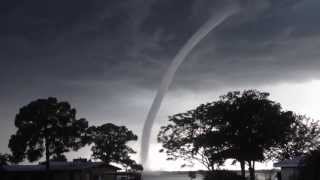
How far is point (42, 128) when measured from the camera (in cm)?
7844

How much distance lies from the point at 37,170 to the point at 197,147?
999 inches

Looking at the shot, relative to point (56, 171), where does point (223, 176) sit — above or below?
below

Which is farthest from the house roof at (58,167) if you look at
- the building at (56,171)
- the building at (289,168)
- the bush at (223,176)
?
the building at (289,168)

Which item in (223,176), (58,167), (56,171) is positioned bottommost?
(223,176)

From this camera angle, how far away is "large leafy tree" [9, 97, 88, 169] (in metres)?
77.8

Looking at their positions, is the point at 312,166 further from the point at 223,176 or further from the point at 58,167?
the point at 58,167

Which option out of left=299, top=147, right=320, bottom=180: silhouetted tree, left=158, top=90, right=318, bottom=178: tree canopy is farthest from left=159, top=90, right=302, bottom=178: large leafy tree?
left=299, top=147, right=320, bottom=180: silhouetted tree

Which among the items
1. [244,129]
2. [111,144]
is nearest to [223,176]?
[244,129]

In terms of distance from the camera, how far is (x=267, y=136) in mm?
77000

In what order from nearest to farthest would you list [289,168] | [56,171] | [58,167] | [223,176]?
[289,168]
[223,176]
[58,167]
[56,171]

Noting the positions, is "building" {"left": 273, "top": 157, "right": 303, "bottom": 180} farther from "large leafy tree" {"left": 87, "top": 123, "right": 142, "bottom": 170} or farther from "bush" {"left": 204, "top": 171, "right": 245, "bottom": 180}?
"large leafy tree" {"left": 87, "top": 123, "right": 142, "bottom": 170}

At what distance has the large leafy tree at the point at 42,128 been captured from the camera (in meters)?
77.8

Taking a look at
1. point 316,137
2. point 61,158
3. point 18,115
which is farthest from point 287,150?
point 18,115

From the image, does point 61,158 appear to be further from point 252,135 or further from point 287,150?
point 287,150
